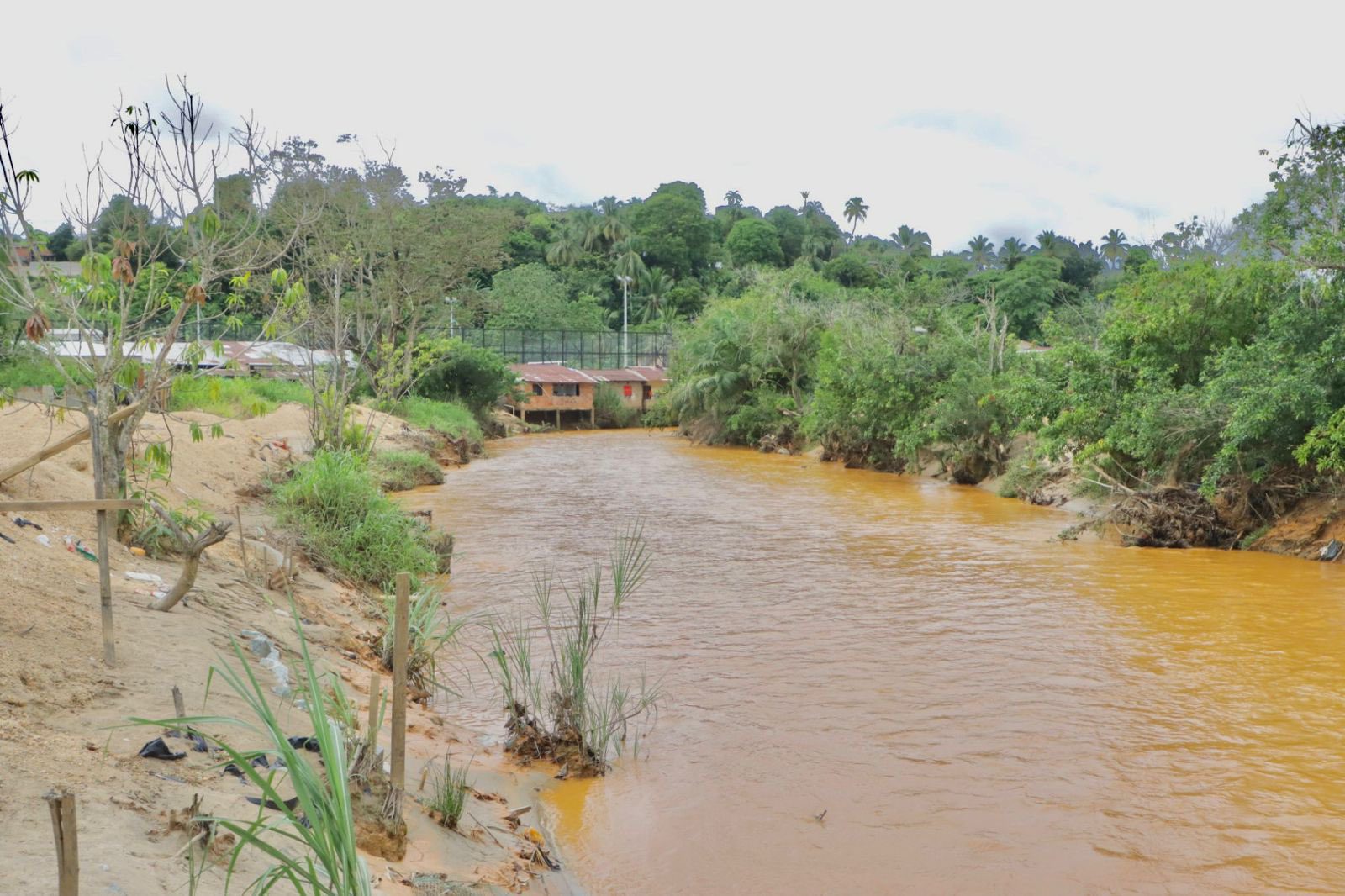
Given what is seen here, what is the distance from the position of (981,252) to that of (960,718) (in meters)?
91.5

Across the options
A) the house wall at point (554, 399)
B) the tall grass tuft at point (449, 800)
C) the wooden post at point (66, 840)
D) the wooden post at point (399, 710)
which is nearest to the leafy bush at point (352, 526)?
the tall grass tuft at point (449, 800)

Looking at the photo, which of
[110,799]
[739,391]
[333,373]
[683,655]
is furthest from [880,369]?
[110,799]

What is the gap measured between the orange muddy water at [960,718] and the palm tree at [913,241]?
76.5 meters

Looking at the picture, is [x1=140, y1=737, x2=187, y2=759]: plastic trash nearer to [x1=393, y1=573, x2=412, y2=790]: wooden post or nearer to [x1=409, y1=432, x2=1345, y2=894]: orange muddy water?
[x1=393, y1=573, x2=412, y2=790]: wooden post

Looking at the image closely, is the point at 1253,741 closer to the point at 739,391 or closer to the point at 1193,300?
the point at 1193,300

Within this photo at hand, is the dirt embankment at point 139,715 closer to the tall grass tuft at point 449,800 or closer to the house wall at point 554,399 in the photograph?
the tall grass tuft at point 449,800

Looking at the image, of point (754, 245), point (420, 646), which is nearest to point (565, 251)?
point (754, 245)

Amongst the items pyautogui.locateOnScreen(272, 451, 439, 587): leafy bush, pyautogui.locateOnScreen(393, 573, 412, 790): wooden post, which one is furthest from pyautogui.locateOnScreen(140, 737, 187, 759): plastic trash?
pyautogui.locateOnScreen(272, 451, 439, 587): leafy bush

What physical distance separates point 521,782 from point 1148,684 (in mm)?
5056

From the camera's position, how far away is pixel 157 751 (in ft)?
14.6

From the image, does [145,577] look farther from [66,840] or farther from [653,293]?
[653,293]

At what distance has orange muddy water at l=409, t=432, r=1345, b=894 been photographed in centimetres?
551

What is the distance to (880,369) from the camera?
1026 inches

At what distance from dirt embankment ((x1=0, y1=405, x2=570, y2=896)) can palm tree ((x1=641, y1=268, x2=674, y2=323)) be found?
209ft
